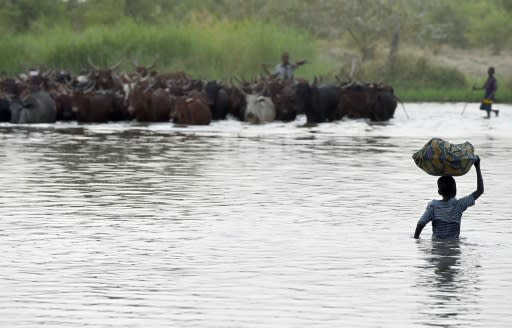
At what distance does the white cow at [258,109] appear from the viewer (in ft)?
115

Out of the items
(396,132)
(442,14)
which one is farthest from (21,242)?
(442,14)

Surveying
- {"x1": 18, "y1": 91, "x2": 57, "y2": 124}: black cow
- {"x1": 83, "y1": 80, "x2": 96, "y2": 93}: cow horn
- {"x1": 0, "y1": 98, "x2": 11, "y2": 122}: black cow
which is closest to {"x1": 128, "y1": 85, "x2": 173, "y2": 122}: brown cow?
{"x1": 83, "y1": 80, "x2": 96, "y2": 93}: cow horn

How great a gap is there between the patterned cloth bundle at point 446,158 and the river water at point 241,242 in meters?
0.72

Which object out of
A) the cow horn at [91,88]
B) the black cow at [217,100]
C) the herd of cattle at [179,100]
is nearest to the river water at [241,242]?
the herd of cattle at [179,100]

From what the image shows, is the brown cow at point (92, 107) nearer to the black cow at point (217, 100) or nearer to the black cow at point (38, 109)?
the black cow at point (38, 109)

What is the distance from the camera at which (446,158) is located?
12.1 metres

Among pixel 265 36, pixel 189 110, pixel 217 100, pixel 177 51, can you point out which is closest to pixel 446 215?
pixel 189 110

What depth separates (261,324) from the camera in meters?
8.73

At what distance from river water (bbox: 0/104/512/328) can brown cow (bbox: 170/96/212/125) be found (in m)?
8.84

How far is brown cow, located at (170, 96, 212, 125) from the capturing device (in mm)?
33312

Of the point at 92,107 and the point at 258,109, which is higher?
the point at 92,107

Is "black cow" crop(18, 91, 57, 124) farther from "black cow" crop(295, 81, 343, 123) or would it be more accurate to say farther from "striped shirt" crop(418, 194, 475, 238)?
"striped shirt" crop(418, 194, 475, 238)

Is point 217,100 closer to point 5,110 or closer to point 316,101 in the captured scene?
point 316,101

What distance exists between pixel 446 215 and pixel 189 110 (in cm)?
2110
